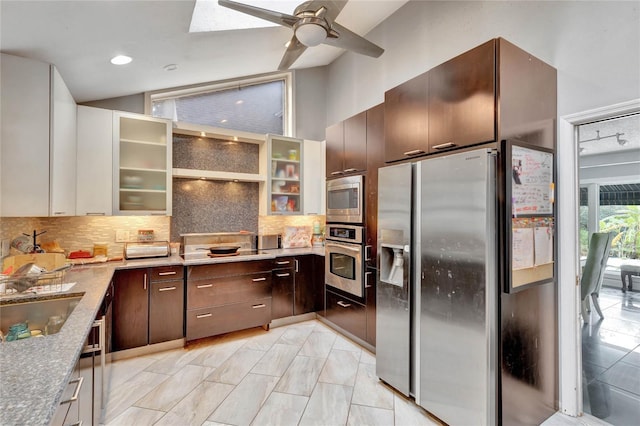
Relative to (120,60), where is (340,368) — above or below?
below

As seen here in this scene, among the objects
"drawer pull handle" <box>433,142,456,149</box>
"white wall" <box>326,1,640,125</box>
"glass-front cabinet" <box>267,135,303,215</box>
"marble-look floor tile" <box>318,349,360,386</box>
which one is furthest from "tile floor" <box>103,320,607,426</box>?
"white wall" <box>326,1,640,125</box>

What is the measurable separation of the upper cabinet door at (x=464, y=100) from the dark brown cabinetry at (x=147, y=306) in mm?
2736

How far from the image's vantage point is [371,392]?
7.95 feet

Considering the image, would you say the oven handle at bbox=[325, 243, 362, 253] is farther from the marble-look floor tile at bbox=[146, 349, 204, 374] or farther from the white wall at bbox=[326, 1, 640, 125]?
the white wall at bbox=[326, 1, 640, 125]

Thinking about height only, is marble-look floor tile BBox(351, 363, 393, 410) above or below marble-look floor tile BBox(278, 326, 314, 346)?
below

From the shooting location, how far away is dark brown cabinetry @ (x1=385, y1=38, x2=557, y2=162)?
5.87ft

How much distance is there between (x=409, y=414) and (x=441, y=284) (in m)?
0.96

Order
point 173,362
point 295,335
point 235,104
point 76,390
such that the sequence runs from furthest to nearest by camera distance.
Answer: point 235,104, point 295,335, point 173,362, point 76,390

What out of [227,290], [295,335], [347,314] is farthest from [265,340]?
[347,314]

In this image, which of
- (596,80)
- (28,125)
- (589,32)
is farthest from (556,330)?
(28,125)

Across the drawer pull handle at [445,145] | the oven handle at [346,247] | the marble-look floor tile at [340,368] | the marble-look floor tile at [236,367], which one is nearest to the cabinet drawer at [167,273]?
the marble-look floor tile at [236,367]

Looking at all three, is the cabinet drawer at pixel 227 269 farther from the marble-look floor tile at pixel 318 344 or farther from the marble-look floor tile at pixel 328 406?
the marble-look floor tile at pixel 328 406

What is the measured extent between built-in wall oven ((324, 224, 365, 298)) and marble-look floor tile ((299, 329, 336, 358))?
57cm

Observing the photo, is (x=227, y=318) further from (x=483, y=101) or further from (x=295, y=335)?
(x=483, y=101)
